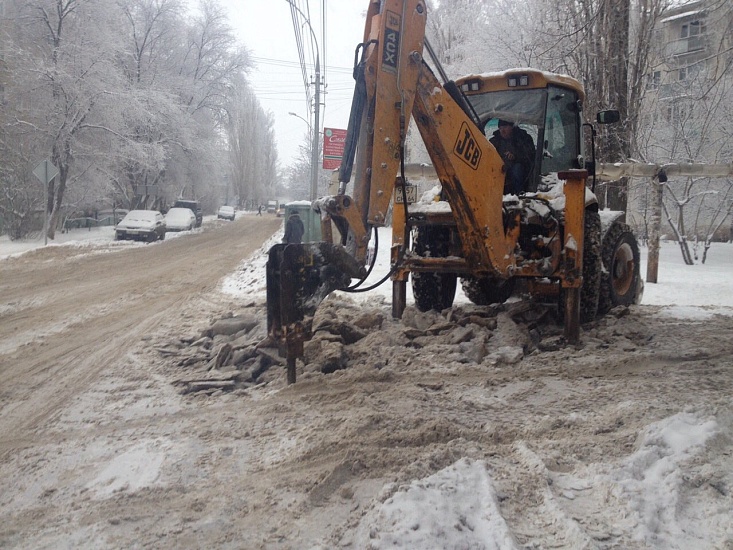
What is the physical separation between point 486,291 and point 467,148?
2.97 m

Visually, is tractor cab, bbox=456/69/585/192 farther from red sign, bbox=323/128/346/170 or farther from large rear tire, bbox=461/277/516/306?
red sign, bbox=323/128/346/170

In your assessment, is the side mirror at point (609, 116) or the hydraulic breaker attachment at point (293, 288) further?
the side mirror at point (609, 116)

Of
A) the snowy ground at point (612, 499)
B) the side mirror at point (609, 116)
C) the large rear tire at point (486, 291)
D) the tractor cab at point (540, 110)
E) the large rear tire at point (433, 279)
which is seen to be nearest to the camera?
the snowy ground at point (612, 499)

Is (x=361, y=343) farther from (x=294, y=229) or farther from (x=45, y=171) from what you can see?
(x=45, y=171)

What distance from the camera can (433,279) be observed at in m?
6.68

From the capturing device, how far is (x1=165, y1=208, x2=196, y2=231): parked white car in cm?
2970

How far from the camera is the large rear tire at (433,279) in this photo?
6.50 meters

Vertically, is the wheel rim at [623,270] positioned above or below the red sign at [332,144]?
below

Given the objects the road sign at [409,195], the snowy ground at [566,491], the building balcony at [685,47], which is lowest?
the snowy ground at [566,491]

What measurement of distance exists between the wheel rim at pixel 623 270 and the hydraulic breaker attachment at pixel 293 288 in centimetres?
446

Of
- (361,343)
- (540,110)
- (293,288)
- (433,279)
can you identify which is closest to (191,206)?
(433,279)

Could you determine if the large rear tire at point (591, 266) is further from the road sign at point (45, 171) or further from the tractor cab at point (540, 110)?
the road sign at point (45, 171)

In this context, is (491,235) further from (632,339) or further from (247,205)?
(247,205)

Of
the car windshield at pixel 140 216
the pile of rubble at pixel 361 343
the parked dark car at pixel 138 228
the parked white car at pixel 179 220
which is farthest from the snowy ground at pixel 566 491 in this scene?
the parked white car at pixel 179 220
